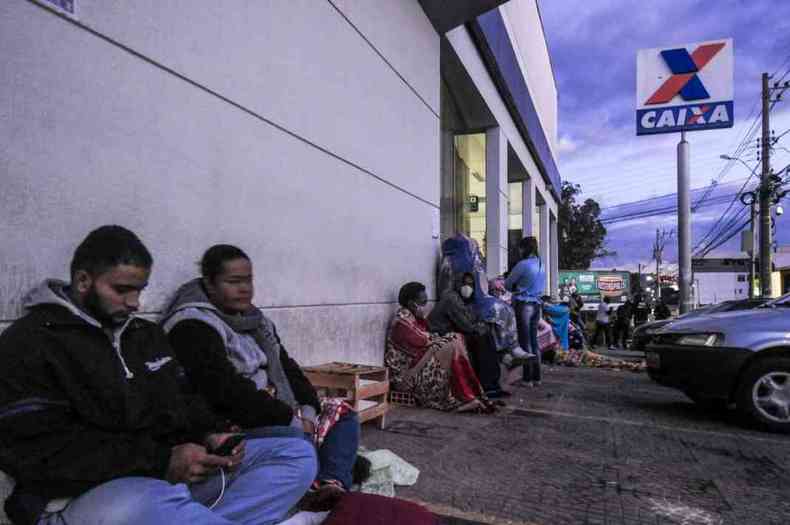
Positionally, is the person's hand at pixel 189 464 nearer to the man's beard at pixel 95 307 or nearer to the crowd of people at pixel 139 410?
the crowd of people at pixel 139 410

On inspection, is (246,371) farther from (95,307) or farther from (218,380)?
(95,307)

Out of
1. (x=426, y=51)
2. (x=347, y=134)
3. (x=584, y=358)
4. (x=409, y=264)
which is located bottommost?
(x=584, y=358)

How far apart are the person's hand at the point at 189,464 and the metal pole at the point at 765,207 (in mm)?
19411

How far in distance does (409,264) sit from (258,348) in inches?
149

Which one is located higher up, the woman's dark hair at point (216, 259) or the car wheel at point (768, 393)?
the woman's dark hair at point (216, 259)

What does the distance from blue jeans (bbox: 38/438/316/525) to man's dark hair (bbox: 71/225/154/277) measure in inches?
26.8

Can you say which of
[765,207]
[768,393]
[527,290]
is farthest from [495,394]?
[765,207]

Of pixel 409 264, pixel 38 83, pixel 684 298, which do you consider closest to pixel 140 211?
pixel 38 83

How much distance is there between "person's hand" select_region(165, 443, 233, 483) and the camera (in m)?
1.82

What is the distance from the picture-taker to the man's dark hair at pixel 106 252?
72.2 inches

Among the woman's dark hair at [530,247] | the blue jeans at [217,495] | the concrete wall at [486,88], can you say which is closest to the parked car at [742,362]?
the woman's dark hair at [530,247]

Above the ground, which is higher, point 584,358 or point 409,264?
point 409,264

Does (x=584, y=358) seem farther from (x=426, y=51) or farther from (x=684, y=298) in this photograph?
(x=426, y=51)

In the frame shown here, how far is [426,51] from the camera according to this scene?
704cm
